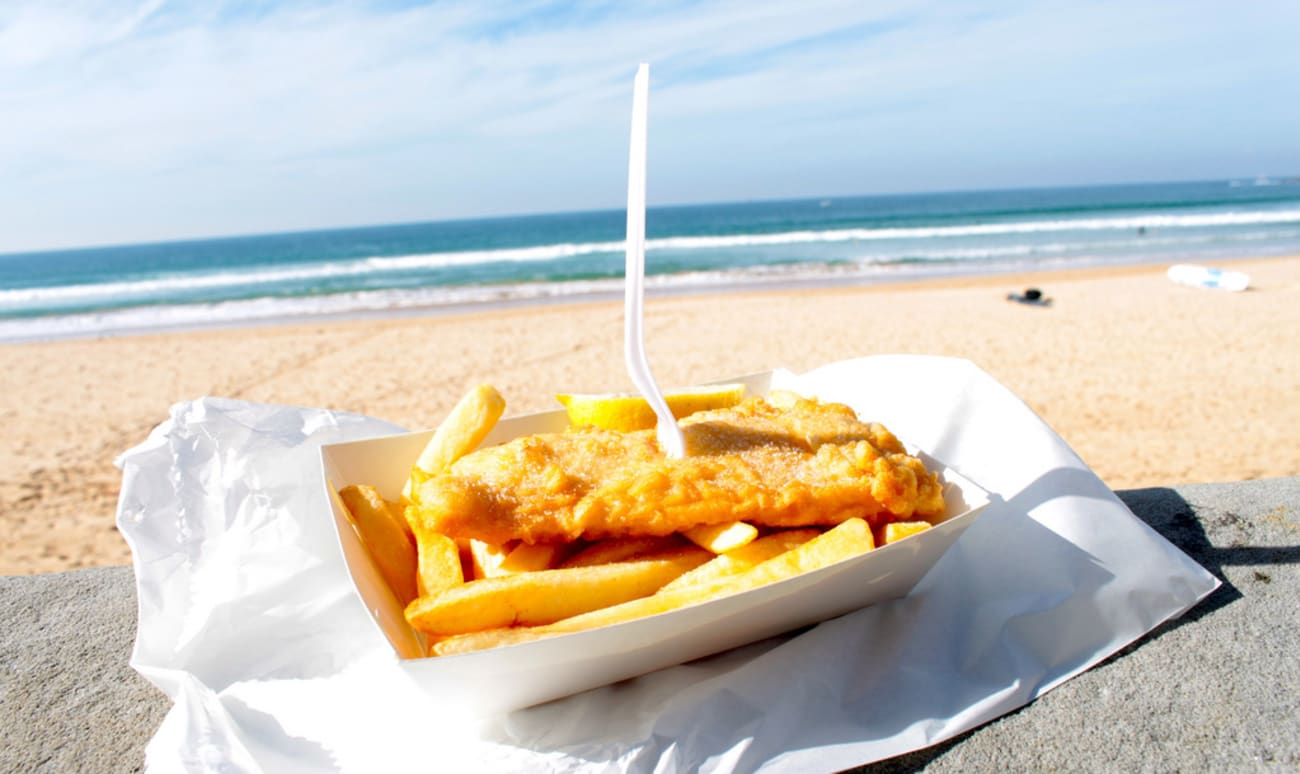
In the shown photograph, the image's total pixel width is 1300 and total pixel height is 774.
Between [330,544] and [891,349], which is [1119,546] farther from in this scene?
[891,349]

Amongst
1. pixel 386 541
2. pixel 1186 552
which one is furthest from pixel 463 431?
pixel 1186 552

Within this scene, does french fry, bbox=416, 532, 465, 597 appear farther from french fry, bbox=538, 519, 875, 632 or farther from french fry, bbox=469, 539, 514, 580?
french fry, bbox=538, 519, 875, 632

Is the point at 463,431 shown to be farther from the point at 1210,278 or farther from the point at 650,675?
the point at 1210,278

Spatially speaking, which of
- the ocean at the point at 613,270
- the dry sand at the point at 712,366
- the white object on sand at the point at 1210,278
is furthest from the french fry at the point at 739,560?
the ocean at the point at 613,270

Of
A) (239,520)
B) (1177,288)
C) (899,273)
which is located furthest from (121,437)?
(899,273)

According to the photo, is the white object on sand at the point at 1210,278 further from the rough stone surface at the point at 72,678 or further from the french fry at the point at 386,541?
the rough stone surface at the point at 72,678

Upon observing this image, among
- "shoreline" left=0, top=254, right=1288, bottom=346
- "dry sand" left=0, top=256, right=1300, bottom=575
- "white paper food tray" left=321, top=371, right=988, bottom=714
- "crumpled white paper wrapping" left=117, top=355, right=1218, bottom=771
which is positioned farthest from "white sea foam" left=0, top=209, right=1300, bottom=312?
"white paper food tray" left=321, top=371, right=988, bottom=714
